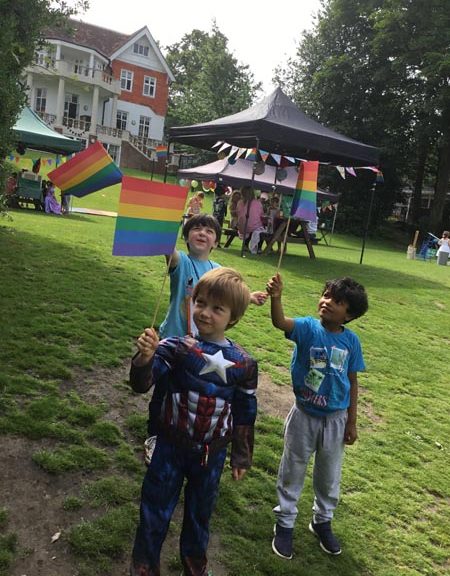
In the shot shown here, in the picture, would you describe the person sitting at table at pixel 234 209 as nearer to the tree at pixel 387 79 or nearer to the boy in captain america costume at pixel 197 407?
the boy in captain america costume at pixel 197 407

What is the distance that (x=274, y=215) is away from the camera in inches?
585

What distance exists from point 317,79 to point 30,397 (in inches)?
1263

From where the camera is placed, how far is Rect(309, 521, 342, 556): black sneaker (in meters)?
2.96

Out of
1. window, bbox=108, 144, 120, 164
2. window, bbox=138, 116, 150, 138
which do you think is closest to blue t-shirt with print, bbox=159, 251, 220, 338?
window, bbox=108, 144, 120, 164

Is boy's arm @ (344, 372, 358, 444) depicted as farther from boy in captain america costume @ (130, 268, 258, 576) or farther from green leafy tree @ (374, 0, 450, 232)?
green leafy tree @ (374, 0, 450, 232)

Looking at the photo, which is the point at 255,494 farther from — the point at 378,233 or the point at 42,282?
the point at 378,233

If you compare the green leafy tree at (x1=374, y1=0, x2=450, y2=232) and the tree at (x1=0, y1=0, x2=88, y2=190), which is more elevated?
the green leafy tree at (x1=374, y1=0, x2=450, y2=232)

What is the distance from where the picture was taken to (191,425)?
2184mm

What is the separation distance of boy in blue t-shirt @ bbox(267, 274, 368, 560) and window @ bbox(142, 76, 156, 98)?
4625 centimetres

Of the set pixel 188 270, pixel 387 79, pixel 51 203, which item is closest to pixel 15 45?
pixel 188 270

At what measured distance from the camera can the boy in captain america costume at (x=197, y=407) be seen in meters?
2.19

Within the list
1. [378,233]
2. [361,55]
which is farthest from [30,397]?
[361,55]

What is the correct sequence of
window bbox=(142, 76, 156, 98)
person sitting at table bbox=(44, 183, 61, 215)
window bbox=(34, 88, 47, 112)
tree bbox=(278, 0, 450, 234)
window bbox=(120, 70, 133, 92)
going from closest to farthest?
person sitting at table bbox=(44, 183, 61, 215), tree bbox=(278, 0, 450, 234), window bbox=(34, 88, 47, 112), window bbox=(120, 70, 133, 92), window bbox=(142, 76, 156, 98)

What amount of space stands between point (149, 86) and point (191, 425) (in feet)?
155
